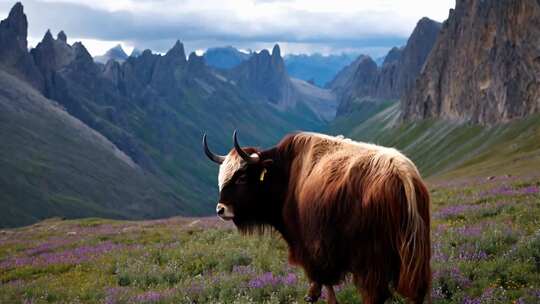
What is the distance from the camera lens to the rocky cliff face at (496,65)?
13775 cm

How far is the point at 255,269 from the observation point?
1354cm

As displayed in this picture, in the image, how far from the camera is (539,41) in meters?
136

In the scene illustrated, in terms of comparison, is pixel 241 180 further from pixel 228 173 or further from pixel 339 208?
pixel 339 208

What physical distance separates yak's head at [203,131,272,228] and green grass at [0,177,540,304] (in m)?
1.50

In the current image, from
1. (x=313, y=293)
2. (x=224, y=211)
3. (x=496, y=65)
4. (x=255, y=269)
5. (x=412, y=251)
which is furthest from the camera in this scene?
(x=496, y=65)

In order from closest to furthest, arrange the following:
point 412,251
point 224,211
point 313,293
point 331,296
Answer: point 412,251
point 331,296
point 313,293
point 224,211

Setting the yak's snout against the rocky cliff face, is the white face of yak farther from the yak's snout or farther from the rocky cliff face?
the rocky cliff face

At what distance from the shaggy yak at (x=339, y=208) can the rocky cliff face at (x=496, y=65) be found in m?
133

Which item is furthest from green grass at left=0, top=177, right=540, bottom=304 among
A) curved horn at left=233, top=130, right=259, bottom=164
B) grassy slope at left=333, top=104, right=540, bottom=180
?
grassy slope at left=333, top=104, right=540, bottom=180

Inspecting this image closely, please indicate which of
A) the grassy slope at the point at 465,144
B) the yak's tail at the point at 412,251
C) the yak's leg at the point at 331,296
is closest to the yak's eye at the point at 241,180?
the yak's leg at the point at 331,296

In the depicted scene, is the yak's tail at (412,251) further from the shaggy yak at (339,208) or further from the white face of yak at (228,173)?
the white face of yak at (228,173)

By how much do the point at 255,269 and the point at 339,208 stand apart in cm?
535

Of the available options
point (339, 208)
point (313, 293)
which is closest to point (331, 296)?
point (313, 293)

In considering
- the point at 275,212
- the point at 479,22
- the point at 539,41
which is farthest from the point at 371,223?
the point at 479,22
